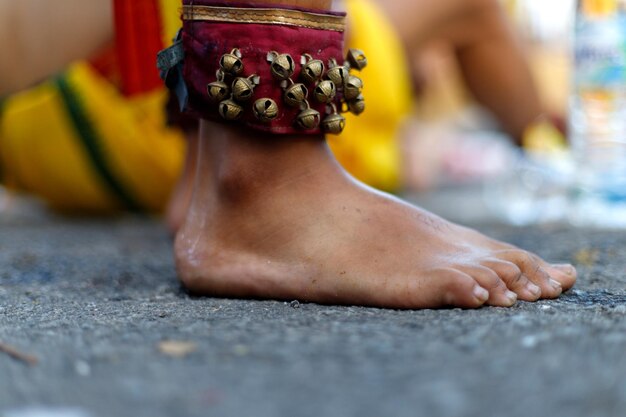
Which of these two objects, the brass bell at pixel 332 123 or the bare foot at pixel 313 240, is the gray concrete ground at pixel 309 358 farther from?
the brass bell at pixel 332 123

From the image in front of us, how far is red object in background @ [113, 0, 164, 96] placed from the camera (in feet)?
4.97

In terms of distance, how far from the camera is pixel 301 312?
99cm

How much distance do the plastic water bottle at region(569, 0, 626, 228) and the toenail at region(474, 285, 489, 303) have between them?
47.2 inches

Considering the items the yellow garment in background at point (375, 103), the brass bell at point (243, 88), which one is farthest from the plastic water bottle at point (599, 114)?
the brass bell at point (243, 88)

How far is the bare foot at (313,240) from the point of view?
1.04 m

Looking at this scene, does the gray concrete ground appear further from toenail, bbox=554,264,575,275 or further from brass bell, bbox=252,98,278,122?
brass bell, bbox=252,98,278,122

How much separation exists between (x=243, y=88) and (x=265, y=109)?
0.13 feet

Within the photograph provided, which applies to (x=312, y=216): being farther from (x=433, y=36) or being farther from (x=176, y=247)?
(x=433, y=36)

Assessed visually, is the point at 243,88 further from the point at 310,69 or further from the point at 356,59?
the point at 356,59

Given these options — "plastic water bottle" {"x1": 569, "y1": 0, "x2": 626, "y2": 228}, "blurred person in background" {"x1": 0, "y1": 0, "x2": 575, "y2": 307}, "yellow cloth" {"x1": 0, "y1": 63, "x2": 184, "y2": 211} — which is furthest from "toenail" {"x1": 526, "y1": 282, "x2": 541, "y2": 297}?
"yellow cloth" {"x1": 0, "y1": 63, "x2": 184, "y2": 211}

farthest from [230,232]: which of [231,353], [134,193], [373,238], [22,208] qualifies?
[22,208]

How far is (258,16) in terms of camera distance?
1.06 meters

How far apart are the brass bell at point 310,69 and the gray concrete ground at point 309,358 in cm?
30

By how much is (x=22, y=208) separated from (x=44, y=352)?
104 inches
